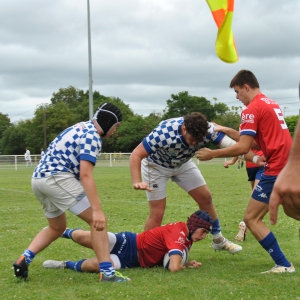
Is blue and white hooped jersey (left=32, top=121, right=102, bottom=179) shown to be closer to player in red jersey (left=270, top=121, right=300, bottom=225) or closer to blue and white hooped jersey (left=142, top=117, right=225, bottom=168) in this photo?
blue and white hooped jersey (left=142, top=117, right=225, bottom=168)

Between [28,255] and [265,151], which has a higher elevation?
[265,151]

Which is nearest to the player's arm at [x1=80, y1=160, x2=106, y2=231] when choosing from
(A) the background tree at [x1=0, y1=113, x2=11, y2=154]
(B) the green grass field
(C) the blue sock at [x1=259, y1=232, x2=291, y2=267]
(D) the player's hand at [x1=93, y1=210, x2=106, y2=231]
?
(D) the player's hand at [x1=93, y1=210, x2=106, y2=231]

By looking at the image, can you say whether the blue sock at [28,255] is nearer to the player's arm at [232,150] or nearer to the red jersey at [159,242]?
the red jersey at [159,242]

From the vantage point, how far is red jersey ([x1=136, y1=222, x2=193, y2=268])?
6.09 meters

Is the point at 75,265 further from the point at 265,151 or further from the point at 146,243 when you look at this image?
the point at 265,151

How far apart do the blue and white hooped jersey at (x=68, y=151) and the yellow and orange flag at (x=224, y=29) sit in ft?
6.51

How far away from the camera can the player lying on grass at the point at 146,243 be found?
6.13m

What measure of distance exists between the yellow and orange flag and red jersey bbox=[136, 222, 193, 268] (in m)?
2.75

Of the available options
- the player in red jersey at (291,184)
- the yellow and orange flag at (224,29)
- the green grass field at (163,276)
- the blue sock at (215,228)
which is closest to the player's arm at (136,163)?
the green grass field at (163,276)

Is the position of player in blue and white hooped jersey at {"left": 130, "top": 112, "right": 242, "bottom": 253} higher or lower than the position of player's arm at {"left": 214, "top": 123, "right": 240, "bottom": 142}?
lower

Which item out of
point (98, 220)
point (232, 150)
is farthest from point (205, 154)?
point (98, 220)

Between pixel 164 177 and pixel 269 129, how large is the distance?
173cm

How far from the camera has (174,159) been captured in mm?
6664

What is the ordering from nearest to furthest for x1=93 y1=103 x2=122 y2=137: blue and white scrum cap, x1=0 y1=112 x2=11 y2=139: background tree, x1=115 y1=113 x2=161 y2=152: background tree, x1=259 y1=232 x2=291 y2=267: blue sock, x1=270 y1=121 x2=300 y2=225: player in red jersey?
x1=270 y1=121 x2=300 y2=225: player in red jersey → x1=93 y1=103 x2=122 y2=137: blue and white scrum cap → x1=259 y1=232 x2=291 y2=267: blue sock → x1=115 y1=113 x2=161 y2=152: background tree → x1=0 y1=112 x2=11 y2=139: background tree
